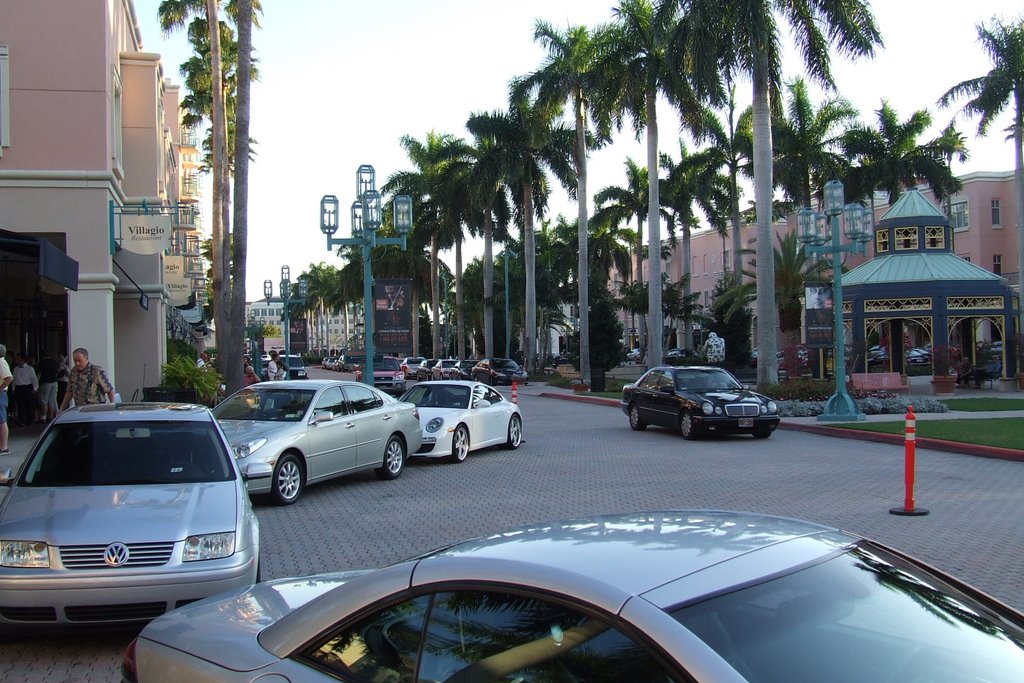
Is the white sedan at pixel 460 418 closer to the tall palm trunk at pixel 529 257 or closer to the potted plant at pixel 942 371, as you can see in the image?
the potted plant at pixel 942 371

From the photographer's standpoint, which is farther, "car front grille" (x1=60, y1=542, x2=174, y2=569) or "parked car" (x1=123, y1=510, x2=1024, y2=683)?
"car front grille" (x1=60, y1=542, x2=174, y2=569)

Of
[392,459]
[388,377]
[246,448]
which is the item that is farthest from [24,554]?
[388,377]

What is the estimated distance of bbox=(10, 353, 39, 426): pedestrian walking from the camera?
20.7m

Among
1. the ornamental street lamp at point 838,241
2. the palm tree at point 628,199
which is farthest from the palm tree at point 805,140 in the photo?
the ornamental street lamp at point 838,241

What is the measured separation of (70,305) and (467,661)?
19.2 m

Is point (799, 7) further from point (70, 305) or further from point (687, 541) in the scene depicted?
point (687, 541)

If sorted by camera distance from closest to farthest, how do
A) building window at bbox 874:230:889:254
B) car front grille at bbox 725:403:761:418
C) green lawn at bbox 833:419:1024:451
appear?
green lawn at bbox 833:419:1024:451, car front grille at bbox 725:403:761:418, building window at bbox 874:230:889:254

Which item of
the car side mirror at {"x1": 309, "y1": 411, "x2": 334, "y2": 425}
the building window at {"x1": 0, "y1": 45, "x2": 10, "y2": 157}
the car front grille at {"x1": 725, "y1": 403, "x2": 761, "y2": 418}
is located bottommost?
the car front grille at {"x1": 725, "y1": 403, "x2": 761, "y2": 418}

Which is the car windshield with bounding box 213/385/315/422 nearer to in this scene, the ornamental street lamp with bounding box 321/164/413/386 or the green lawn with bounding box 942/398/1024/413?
the ornamental street lamp with bounding box 321/164/413/386

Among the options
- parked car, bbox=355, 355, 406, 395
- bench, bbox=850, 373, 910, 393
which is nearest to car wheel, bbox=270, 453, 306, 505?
bench, bbox=850, 373, 910, 393

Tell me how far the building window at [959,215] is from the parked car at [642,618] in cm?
6531

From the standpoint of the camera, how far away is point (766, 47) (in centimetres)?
2888

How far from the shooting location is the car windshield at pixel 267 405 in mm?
12305

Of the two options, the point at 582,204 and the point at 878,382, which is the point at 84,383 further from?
the point at 582,204
